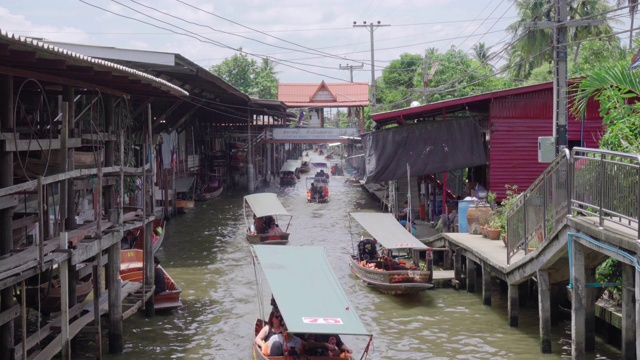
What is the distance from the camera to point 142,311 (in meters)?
17.1

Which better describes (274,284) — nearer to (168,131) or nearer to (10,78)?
(10,78)

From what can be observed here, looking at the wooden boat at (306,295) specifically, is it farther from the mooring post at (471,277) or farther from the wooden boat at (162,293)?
the mooring post at (471,277)

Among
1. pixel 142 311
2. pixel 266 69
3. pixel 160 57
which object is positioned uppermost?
pixel 266 69

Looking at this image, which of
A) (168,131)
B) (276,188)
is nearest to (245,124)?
(276,188)

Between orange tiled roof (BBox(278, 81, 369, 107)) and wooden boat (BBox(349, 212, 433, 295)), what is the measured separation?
39.2 m

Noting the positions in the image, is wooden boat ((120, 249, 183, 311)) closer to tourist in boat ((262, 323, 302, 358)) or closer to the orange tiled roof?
tourist in boat ((262, 323, 302, 358))

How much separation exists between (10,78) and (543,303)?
31.4ft

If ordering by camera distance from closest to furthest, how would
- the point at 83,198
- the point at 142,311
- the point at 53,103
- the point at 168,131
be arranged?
1. the point at 53,103
2. the point at 142,311
3. the point at 83,198
4. the point at 168,131

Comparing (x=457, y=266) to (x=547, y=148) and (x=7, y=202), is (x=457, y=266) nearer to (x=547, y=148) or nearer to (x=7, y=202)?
(x=547, y=148)

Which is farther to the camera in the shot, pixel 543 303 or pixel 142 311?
pixel 142 311

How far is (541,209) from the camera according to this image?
1460 cm

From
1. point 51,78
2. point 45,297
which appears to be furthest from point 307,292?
point 51,78

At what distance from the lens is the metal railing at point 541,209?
1326 centimetres

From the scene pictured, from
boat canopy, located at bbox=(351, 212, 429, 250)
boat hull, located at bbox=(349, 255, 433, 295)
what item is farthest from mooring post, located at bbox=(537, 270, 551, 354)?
boat canopy, located at bbox=(351, 212, 429, 250)
